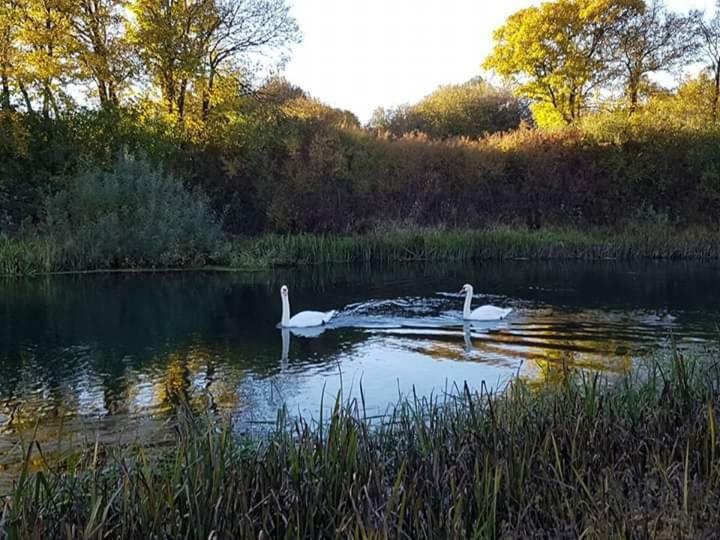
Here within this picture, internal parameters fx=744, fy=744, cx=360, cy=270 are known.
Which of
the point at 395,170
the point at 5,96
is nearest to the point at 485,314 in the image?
the point at 395,170

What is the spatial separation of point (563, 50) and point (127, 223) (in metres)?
22.9

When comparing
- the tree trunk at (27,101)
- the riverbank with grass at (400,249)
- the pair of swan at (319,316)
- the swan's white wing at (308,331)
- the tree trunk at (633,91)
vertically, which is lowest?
the swan's white wing at (308,331)

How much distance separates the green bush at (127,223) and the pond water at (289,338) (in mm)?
1497

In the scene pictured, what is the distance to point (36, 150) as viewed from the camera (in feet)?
76.8

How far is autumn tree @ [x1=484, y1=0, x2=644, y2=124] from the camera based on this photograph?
33.4 m

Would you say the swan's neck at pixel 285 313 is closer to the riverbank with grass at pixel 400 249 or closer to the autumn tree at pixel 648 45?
the riverbank with grass at pixel 400 249

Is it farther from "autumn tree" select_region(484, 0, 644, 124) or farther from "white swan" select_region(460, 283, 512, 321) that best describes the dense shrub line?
"white swan" select_region(460, 283, 512, 321)

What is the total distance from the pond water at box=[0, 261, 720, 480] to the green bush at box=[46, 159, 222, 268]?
1.50 m

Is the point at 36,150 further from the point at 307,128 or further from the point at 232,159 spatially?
the point at 307,128

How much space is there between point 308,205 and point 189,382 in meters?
17.9

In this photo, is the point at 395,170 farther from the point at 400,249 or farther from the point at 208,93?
the point at 208,93

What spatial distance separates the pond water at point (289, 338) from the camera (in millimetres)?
7398

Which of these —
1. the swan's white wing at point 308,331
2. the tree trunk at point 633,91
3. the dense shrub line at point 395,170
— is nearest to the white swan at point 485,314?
the swan's white wing at point 308,331

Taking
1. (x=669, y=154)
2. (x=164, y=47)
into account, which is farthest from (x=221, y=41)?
(x=669, y=154)
